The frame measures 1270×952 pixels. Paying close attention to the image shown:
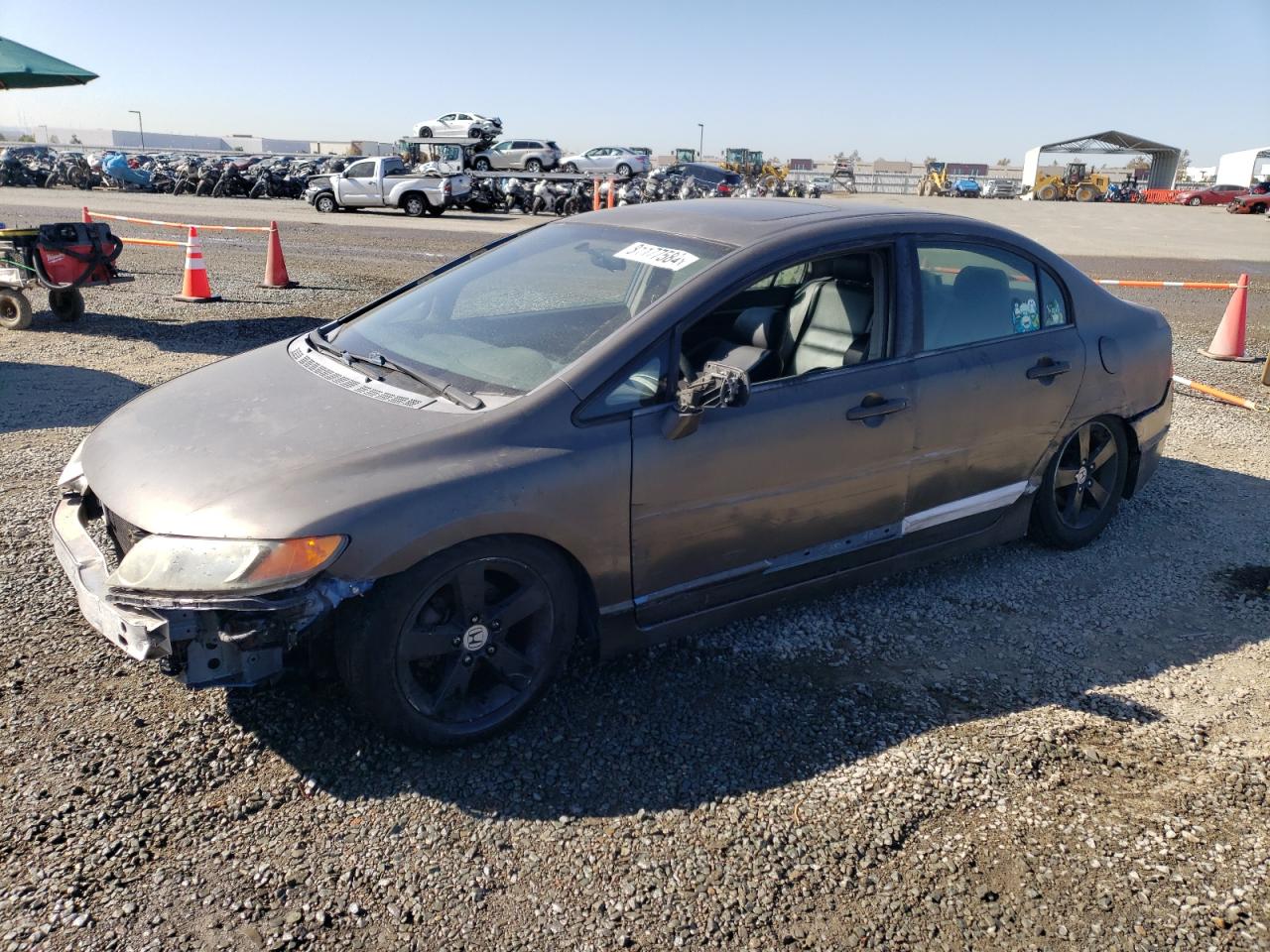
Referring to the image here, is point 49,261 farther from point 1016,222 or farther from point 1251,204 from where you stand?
point 1251,204

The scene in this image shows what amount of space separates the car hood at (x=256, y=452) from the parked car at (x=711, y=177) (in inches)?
1305

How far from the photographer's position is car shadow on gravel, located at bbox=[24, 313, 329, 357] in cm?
888

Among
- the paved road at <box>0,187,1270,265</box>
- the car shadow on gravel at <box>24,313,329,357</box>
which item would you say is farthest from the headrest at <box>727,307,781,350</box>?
the paved road at <box>0,187,1270,265</box>

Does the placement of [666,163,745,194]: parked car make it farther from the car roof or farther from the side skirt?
the side skirt

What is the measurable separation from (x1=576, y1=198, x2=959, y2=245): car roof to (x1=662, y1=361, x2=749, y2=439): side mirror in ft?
2.36

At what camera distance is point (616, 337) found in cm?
321

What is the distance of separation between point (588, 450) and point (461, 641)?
27.3 inches

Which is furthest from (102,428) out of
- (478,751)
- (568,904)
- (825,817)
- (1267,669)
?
(1267,669)

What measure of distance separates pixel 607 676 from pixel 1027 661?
162 cm

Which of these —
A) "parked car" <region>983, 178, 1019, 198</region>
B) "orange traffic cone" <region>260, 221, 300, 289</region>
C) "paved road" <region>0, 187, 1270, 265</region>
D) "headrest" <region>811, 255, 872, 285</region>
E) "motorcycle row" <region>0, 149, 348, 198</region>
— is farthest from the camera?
"parked car" <region>983, 178, 1019, 198</region>

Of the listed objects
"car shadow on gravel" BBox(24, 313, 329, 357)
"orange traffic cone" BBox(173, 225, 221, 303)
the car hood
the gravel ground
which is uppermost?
the car hood

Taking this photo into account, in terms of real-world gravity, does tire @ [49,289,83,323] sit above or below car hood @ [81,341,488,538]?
below

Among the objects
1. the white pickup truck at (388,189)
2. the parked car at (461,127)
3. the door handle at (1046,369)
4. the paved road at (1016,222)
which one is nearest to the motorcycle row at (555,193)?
the paved road at (1016,222)

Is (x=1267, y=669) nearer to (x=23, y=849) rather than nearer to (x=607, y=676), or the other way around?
(x=607, y=676)
